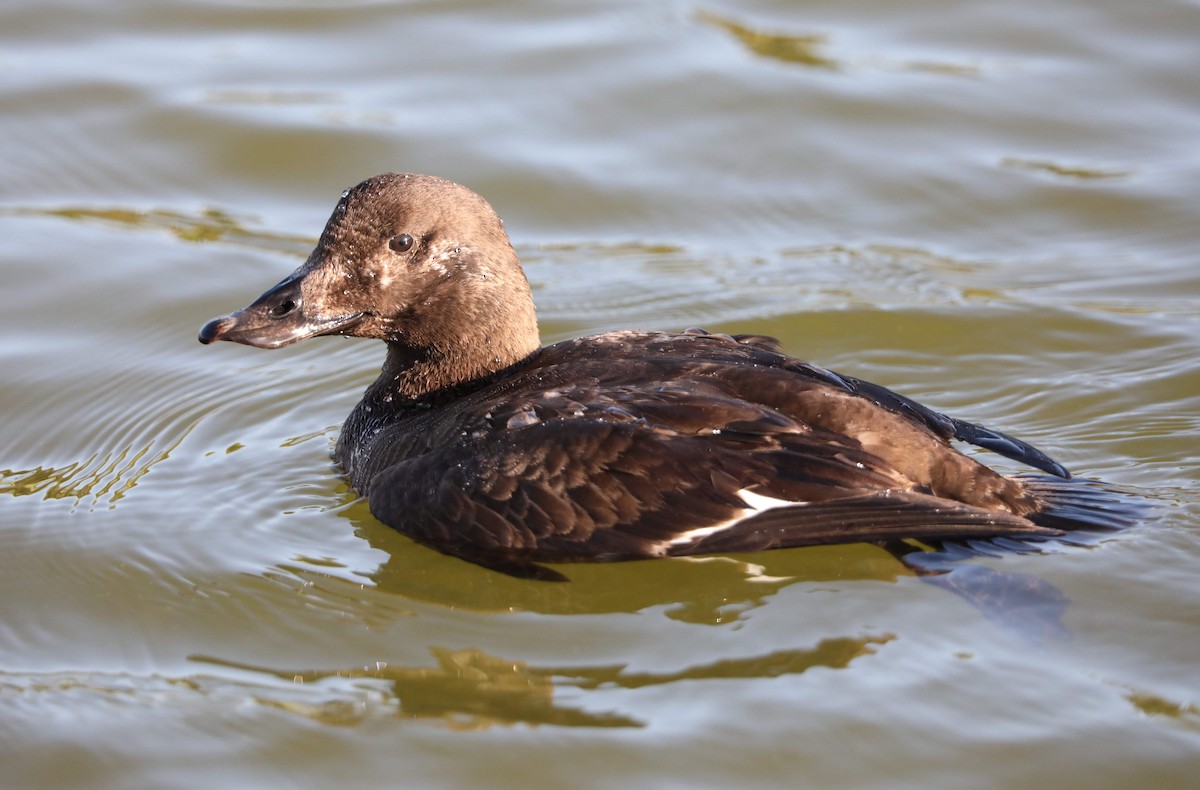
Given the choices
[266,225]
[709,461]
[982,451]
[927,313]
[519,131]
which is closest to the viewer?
[709,461]

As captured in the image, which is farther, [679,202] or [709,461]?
[679,202]

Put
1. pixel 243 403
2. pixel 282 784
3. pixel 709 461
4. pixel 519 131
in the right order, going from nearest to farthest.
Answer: pixel 282 784 < pixel 709 461 < pixel 243 403 < pixel 519 131

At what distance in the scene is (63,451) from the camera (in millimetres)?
6707

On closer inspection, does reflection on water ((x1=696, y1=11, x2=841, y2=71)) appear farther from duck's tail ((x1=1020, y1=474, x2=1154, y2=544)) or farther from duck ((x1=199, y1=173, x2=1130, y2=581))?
duck's tail ((x1=1020, y1=474, x2=1154, y2=544))

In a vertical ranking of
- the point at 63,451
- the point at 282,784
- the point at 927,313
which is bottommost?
the point at 282,784

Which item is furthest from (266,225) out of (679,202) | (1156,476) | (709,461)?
(1156,476)

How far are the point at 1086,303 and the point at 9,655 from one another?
16.9 ft

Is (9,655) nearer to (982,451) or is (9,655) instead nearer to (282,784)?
(282,784)

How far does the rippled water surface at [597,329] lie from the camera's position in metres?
4.62

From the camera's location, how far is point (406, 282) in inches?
233

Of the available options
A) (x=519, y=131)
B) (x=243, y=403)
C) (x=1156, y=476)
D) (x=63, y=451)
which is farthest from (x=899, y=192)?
(x=63, y=451)

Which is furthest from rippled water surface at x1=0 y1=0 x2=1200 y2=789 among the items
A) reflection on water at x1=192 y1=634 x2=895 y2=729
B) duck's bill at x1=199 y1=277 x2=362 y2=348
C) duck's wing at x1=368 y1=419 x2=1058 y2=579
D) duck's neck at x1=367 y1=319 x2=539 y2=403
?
duck's bill at x1=199 y1=277 x2=362 y2=348

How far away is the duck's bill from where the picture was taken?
586 centimetres

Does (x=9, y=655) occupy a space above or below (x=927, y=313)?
below
